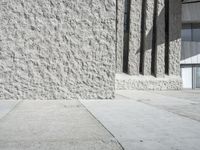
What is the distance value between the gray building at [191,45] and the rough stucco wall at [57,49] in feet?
57.3

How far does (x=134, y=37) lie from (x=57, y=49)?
469 inches

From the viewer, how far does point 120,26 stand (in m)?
25.3

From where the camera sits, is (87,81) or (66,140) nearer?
(66,140)

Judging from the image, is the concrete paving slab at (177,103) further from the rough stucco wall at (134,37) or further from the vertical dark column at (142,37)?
the vertical dark column at (142,37)

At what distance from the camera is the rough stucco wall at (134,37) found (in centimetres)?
2580

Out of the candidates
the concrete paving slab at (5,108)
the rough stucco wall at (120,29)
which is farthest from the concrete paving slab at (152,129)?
the rough stucco wall at (120,29)

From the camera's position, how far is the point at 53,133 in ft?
22.4

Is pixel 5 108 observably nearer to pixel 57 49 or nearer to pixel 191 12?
pixel 57 49

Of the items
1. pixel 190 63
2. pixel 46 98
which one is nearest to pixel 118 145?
pixel 46 98

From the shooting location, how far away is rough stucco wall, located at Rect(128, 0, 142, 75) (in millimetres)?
25797

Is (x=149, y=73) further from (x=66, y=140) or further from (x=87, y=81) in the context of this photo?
(x=66, y=140)

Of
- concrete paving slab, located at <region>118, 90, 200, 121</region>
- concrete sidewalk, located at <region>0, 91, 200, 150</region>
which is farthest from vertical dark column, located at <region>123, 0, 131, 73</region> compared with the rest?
concrete sidewalk, located at <region>0, 91, 200, 150</region>

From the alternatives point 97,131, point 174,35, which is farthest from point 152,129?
point 174,35

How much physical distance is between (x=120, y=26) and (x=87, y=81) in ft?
36.3
